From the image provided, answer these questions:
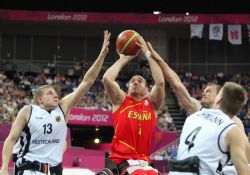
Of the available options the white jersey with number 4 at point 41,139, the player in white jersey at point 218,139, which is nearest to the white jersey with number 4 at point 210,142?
the player in white jersey at point 218,139

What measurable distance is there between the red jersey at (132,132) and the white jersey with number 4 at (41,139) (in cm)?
75

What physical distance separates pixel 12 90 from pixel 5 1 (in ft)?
28.6

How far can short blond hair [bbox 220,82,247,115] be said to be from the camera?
14.3 ft

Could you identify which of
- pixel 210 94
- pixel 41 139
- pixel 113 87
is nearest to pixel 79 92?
pixel 113 87

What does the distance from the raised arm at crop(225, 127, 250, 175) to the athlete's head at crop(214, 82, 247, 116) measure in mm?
223

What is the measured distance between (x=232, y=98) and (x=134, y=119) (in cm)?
231

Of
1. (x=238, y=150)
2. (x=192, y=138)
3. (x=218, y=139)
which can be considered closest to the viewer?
(x=238, y=150)

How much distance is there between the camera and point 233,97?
4371 mm

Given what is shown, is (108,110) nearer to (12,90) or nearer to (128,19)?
(12,90)

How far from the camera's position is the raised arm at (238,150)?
13.7 ft

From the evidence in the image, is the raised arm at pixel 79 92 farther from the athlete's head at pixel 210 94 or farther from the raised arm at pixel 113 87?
the athlete's head at pixel 210 94

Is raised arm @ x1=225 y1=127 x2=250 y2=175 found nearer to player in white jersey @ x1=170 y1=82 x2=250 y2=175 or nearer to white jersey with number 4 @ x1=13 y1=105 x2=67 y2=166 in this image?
player in white jersey @ x1=170 y1=82 x2=250 y2=175

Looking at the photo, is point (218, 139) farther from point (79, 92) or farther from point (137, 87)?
point (79, 92)

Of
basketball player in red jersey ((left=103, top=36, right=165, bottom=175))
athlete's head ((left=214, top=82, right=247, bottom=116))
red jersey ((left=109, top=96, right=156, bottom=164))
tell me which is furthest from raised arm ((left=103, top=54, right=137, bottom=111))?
athlete's head ((left=214, top=82, right=247, bottom=116))
